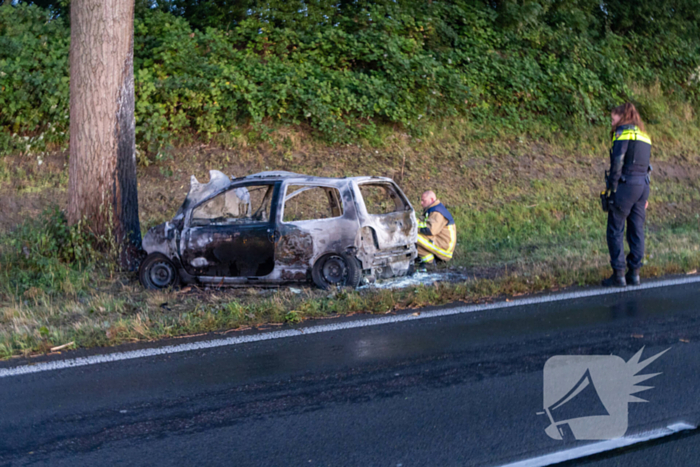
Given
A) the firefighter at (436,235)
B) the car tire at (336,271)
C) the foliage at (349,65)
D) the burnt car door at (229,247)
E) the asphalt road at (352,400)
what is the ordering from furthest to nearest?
the foliage at (349,65) → the firefighter at (436,235) → the burnt car door at (229,247) → the car tire at (336,271) → the asphalt road at (352,400)

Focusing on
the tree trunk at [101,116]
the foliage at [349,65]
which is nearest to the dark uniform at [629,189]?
the tree trunk at [101,116]

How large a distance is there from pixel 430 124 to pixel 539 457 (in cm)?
1202

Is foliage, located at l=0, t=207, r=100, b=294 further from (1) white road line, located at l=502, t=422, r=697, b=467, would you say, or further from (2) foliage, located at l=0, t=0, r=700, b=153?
(1) white road line, located at l=502, t=422, r=697, b=467

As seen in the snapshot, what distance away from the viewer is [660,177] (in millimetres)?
15211

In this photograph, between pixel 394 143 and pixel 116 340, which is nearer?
pixel 116 340

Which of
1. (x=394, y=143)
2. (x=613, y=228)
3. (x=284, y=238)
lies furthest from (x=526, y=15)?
(x=284, y=238)

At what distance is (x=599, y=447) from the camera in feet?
11.6

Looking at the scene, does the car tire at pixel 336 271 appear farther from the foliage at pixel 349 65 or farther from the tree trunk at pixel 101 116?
the foliage at pixel 349 65

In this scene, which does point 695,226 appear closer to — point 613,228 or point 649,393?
point 613,228

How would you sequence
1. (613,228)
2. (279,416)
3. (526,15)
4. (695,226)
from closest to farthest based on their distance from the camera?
(279,416)
(613,228)
(695,226)
(526,15)

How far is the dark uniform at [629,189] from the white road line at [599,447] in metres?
3.97

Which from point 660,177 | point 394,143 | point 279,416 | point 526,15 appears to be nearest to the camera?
point 279,416

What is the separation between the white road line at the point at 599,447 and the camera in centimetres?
338

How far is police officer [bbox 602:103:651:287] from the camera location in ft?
23.6
